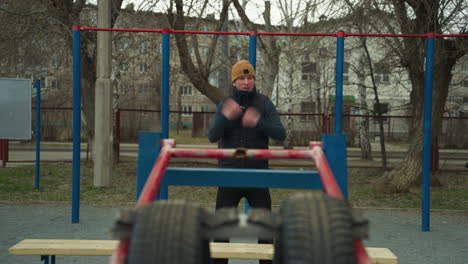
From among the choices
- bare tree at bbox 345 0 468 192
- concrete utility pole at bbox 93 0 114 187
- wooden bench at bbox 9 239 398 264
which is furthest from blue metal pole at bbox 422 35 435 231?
concrete utility pole at bbox 93 0 114 187

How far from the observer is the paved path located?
15.3ft

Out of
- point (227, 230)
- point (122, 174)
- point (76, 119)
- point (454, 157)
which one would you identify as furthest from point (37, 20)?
point (454, 157)

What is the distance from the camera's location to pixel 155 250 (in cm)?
152

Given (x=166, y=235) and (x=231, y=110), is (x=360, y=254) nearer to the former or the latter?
(x=166, y=235)

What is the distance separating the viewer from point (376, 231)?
19.4ft

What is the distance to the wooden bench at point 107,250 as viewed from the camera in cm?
322

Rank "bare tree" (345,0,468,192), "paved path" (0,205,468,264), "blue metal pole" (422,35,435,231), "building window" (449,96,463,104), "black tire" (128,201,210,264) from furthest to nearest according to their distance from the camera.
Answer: "building window" (449,96,463,104), "bare tree" (345,0,468,192), "blue metal pole" (422,35,435,231), "paved path" (0,205,468,264), "black tire" (128,201,210,264)

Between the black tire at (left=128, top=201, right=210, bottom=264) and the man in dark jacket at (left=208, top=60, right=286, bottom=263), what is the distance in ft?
5.21

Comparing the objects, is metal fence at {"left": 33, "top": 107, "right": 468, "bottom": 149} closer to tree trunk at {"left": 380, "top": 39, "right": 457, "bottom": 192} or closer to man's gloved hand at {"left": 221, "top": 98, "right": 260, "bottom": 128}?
tree trunk at {"left": 380, "top": 39, "right": 457, "bottom": 192}

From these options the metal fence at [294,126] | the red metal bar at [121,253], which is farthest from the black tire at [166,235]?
the metal fence at [294,126]

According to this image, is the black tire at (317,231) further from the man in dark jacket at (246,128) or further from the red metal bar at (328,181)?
the man in dark jacket at (246,128)

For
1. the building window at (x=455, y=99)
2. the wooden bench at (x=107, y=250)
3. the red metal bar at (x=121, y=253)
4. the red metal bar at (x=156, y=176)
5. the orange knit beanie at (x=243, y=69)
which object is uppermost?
the building window at (x=455, y=99)

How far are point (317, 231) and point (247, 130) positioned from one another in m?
1.80

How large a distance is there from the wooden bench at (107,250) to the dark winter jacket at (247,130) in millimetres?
554
